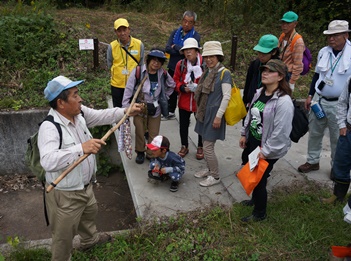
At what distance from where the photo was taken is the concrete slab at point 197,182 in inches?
164

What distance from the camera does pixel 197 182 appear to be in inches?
183

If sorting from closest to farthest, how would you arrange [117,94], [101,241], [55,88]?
[55,88]
[101,241]
[117,94]

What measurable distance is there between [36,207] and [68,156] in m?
3.43

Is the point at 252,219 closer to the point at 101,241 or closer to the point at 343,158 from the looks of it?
the point at 343,158

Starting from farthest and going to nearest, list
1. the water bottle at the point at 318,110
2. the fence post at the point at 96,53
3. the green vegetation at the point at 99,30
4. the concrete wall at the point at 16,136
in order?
the fence post at the point at 96,53
the green vegetation at the point at 99,30
the concrete wall at the point at 16,136
the water bottle at the point at 318,110

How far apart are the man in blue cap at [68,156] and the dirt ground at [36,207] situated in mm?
1420

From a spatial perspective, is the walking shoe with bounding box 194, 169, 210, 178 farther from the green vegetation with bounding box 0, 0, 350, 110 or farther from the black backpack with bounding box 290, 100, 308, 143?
the green vegetation with bounding box 0, 0, 350, 110

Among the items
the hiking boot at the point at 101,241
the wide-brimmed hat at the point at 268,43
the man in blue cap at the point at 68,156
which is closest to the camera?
the man in blue cap at the point at 68,156

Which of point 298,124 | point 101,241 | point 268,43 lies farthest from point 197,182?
point 268,43

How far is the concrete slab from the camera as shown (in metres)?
4.17

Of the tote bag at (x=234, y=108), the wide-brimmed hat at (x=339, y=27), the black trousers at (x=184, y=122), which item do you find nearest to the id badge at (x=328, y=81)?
the wide-brimmed hat at (x=339, y=27)

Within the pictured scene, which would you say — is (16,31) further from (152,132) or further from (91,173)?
(91,173)

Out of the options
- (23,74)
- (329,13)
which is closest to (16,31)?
(23,74)

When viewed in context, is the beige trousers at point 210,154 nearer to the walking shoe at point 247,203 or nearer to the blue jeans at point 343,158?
the walking shoe at point 247,203
